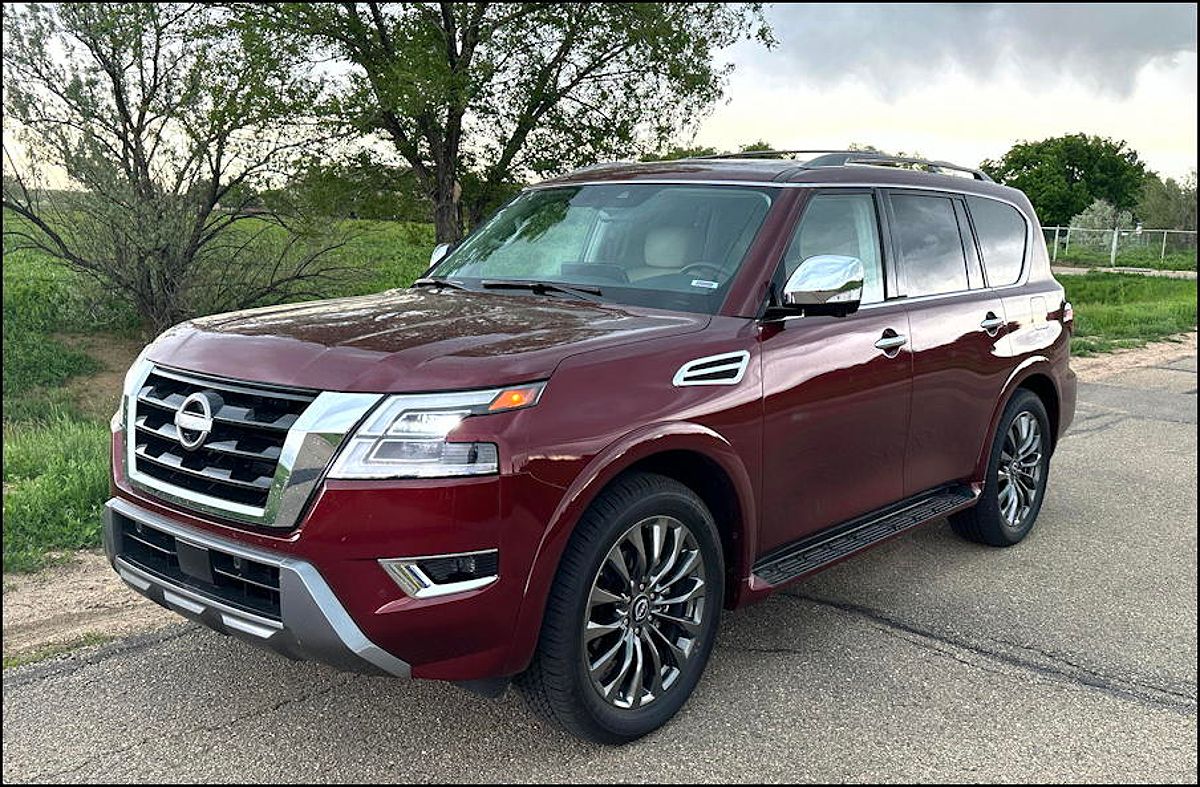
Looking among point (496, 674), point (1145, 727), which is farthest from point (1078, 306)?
point (496, 674)

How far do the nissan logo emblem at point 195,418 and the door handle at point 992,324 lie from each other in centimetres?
368

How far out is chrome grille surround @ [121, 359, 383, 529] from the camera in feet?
10.3

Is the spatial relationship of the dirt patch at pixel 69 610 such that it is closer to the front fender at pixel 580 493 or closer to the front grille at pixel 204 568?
the front grille at pixel 204 568

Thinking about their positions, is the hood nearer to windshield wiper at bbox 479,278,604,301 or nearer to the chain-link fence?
windshield wiper at bbox 479,278,604,301

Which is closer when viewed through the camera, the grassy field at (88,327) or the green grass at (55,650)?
the green grass at (55,650)

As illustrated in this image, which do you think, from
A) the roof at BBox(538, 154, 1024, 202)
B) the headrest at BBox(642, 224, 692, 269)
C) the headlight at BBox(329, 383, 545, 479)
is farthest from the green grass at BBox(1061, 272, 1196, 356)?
the headlight at BBox(329, 383, 545, 479)

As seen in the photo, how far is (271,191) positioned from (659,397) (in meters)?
13.1

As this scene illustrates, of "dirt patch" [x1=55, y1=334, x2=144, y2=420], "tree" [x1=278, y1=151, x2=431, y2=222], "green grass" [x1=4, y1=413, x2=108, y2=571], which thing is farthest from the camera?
"tree" [x1=278, y1=151, x2=431, y2=222]

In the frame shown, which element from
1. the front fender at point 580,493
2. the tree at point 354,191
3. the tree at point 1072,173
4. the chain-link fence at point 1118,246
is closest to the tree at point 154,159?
the tree at point 354,191

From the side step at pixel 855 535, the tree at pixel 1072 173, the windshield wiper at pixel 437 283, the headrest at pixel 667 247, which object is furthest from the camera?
the tree at pixel 1072 173

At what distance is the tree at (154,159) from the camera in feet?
45.8

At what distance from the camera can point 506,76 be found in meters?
17.9

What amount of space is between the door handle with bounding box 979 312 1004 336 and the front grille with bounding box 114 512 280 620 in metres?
3.68

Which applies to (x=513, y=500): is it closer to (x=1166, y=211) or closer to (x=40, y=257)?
(x=40, y=257)
